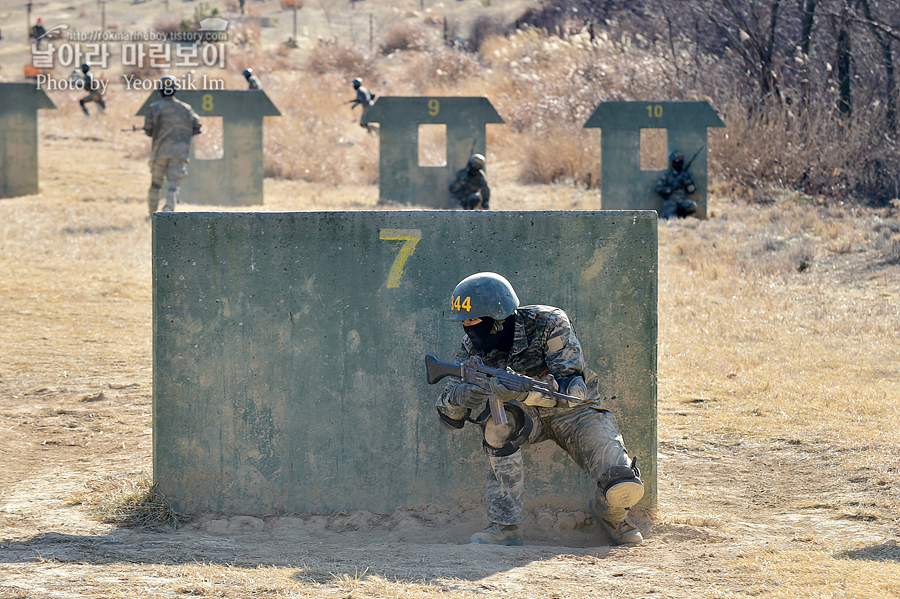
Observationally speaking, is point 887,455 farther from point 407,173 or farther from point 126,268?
point 407,173

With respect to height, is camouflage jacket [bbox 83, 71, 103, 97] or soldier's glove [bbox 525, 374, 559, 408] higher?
camouflage jacket [bbox 83, 71, 103, 97]

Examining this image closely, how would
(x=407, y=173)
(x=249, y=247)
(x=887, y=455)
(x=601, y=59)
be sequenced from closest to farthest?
1. (x=249, y=247)
2. (x=887, y=455)
3. (x=407, y=173)
4. (x=601, y=59)

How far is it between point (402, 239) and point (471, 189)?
11052 millimetres

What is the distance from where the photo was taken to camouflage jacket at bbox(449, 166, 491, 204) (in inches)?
615

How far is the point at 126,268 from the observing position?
38.1ft

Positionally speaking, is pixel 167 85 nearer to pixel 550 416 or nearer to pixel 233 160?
pixel 233 160

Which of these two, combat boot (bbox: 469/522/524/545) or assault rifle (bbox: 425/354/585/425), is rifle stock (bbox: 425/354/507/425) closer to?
assault rifle (bbox: 425/354/585/425)

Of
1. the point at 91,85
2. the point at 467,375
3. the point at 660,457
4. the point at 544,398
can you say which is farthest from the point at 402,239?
the point at 91,85

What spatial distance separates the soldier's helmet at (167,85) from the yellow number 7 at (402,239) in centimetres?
1060

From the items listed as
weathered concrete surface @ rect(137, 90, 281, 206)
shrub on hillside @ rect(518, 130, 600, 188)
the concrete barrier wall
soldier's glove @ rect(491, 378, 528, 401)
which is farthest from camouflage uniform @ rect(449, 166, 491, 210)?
soldier's glove @ rect(491, 378, 528, 401)

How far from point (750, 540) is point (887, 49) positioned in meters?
16.1

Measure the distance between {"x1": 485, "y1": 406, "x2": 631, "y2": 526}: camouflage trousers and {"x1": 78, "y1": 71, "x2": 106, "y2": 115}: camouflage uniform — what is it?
23.7 metres

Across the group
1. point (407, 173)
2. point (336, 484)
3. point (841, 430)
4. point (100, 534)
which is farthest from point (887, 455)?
point (407, 173)

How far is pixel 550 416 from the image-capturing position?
4.55 meters
